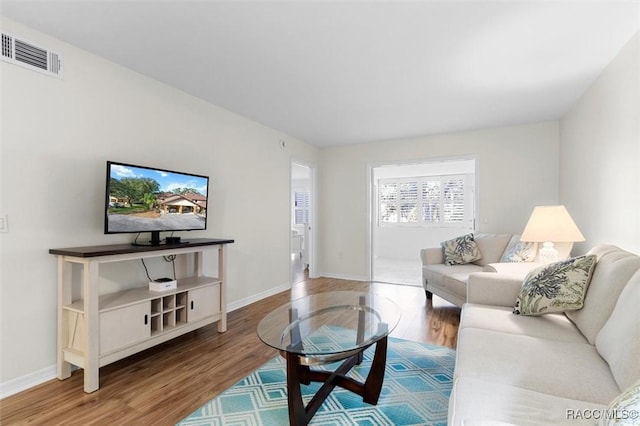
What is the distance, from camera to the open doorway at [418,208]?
733cm

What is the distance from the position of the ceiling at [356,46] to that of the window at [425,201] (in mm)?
4247

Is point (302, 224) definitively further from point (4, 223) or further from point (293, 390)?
point (293, 390)

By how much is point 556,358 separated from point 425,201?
264 inches

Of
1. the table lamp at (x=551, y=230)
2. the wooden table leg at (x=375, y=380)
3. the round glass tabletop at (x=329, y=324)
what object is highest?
the table lamp at (x=551, y=230)

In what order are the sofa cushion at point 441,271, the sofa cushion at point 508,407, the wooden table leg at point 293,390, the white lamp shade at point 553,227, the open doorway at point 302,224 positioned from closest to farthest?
the sofa cushion at point 508,407
the wooden table leg at point 293,390
the white lamp shade at point 553,227
the sofa cushion at point 441,271
the open doorway at point 302,224

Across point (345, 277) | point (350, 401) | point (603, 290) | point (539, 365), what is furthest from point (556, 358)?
point (345, 277)

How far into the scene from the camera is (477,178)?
14.5 feet

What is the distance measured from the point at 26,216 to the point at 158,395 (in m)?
1.43

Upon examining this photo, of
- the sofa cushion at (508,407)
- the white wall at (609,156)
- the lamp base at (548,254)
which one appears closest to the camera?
the sofa cushion at (508,407)

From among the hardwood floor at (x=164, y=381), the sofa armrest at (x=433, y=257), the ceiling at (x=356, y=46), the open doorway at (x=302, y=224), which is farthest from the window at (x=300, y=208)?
the hardwood floor at (x=164, y=381)

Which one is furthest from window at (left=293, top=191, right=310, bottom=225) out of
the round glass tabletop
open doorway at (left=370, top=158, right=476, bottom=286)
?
the round glass tabletop

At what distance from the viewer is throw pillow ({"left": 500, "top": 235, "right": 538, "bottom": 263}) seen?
10.6 feet

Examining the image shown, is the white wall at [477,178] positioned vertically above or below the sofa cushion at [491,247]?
above

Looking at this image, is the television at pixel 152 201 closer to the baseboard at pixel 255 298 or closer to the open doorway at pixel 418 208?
the baseboard at pixel 255 298
